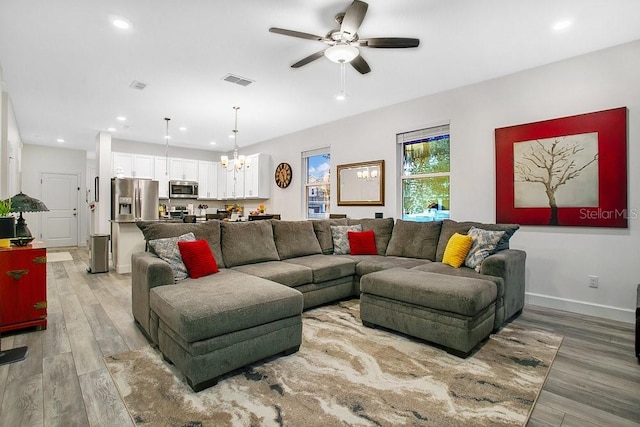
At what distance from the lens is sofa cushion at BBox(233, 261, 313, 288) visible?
309 centimetres

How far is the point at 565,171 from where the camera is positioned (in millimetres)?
3445

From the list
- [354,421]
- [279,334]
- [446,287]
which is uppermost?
[446,287]

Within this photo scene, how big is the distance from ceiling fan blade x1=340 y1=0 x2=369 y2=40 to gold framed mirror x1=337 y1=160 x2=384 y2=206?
8.98 ft

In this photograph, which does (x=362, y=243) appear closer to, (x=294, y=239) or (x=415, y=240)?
(x=415, y=240)

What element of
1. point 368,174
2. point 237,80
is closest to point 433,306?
point 368,174

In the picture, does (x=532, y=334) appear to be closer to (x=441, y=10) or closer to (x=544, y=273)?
(x=544, y=273)

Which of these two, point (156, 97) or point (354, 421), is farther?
point (156, 97)

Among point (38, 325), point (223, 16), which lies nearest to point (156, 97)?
point (223, 16)

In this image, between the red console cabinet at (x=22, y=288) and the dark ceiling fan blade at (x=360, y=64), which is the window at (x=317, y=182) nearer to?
the dark ceiling fan blade at (x=360, y=64)

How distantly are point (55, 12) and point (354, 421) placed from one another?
3.80 m

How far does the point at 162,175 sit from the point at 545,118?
7.62 m

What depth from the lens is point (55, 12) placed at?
8.67ft

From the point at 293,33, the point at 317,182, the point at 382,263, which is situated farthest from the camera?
the point at 317,182

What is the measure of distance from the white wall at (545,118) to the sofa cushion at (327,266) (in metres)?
1.60
